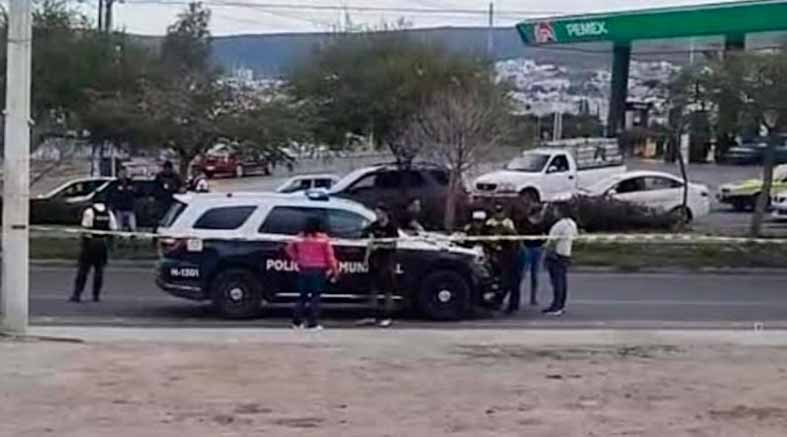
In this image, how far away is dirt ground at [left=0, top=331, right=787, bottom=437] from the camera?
39.1ft

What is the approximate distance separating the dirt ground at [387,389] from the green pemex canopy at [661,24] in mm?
29770

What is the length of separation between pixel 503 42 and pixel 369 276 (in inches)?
1690

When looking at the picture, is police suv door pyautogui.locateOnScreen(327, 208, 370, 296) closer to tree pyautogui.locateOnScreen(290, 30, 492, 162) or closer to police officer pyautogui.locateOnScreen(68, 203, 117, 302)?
police officer pyautogui.locateOnScreen(68, 203, 117, 302)

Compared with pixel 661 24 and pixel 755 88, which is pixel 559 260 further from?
pixel 661 24

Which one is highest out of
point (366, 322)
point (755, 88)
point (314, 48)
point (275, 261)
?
point (314, 48)

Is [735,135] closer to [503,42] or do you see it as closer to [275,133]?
[275,133]

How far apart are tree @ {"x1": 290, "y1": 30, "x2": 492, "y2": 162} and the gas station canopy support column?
8.93 m

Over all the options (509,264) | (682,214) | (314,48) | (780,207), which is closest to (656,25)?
(780,207)

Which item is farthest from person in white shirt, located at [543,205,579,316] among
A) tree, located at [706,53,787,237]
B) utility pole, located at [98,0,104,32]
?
utility pole, located at [98,0,104,32]

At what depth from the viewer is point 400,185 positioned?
3631 centimetres

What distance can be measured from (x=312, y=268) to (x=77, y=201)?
18.6 meters

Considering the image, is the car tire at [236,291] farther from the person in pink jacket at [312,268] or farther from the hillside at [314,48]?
the hillside at [314,48]

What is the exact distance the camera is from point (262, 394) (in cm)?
1345

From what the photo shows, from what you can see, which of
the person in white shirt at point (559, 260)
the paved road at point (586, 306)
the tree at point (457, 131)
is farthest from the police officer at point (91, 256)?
the tree at point (457, 131)
